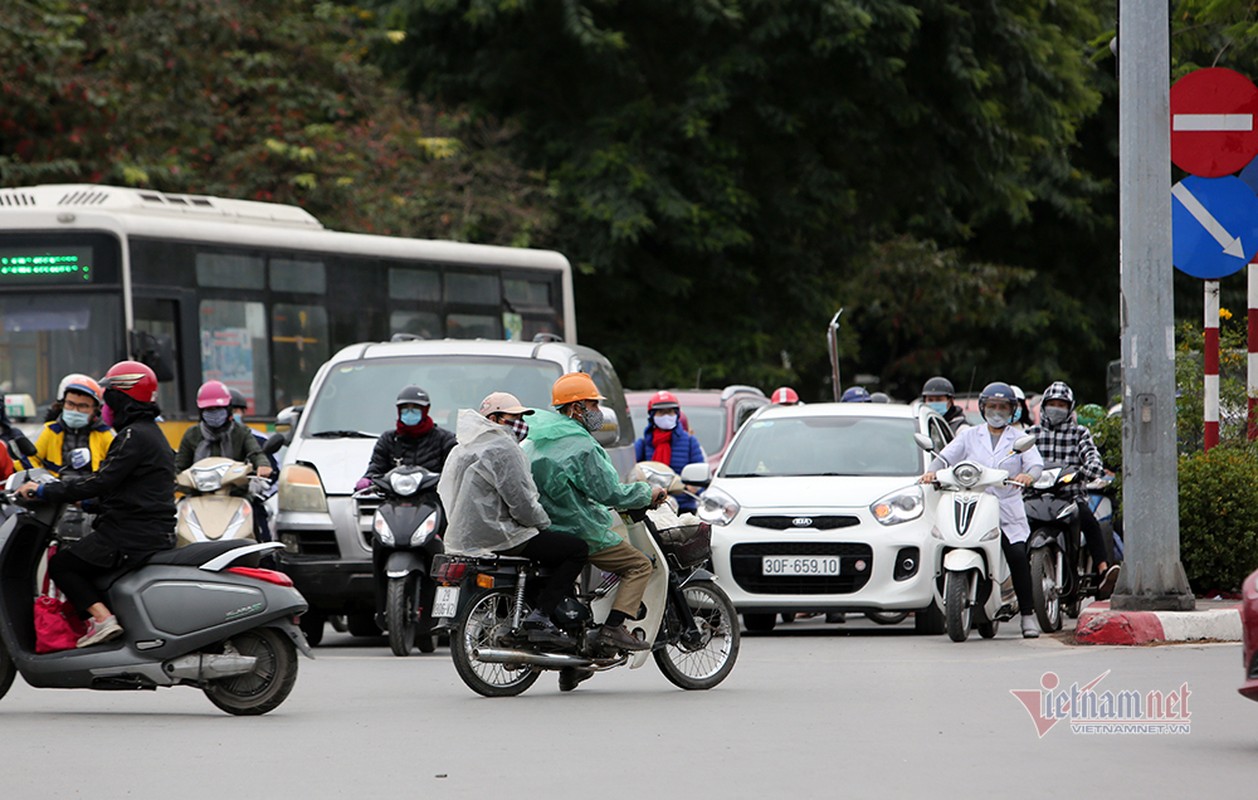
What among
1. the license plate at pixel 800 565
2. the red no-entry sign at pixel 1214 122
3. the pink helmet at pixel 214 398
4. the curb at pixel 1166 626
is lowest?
the curb at pixel 1166 626

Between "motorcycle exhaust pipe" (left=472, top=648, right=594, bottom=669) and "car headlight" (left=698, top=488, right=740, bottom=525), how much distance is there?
4462 millimetres

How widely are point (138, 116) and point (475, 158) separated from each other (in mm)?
4829

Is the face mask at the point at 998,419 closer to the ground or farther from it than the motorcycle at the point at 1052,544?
farther from it

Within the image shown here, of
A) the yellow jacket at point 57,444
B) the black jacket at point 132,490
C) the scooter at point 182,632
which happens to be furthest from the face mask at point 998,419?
the black jacket at point 132,490

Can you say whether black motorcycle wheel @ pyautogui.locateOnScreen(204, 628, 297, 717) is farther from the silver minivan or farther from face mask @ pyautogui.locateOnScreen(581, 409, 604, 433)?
the silver minivan

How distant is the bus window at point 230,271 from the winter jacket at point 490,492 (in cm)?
970

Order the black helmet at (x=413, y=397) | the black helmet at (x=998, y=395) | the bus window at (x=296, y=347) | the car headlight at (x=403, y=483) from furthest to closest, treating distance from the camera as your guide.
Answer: the bus window at (x=296, y=347) < the black helmet at (x=998, y=395) < the black helmet at (x=413, y=397) < the car headlight at (x=403, y=483)

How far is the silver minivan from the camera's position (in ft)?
50.2

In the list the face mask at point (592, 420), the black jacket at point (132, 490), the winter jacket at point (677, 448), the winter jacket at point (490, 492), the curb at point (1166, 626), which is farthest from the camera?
the winter jacket at point (677, 448)

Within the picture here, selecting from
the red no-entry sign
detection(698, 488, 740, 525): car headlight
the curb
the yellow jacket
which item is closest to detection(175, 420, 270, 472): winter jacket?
the yellow jacket

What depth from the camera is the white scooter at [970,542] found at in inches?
585

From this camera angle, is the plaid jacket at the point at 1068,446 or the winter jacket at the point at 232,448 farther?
the plaid jacket at the point at 1068,446

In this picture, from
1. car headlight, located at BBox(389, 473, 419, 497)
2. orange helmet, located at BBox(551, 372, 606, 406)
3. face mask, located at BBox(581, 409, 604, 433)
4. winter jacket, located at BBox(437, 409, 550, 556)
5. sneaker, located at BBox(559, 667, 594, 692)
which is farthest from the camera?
car headlight, located at BBox(389, 473, 419, 497)

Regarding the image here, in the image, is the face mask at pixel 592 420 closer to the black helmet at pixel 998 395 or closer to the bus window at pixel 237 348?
the black helmet at pixel 998 395
